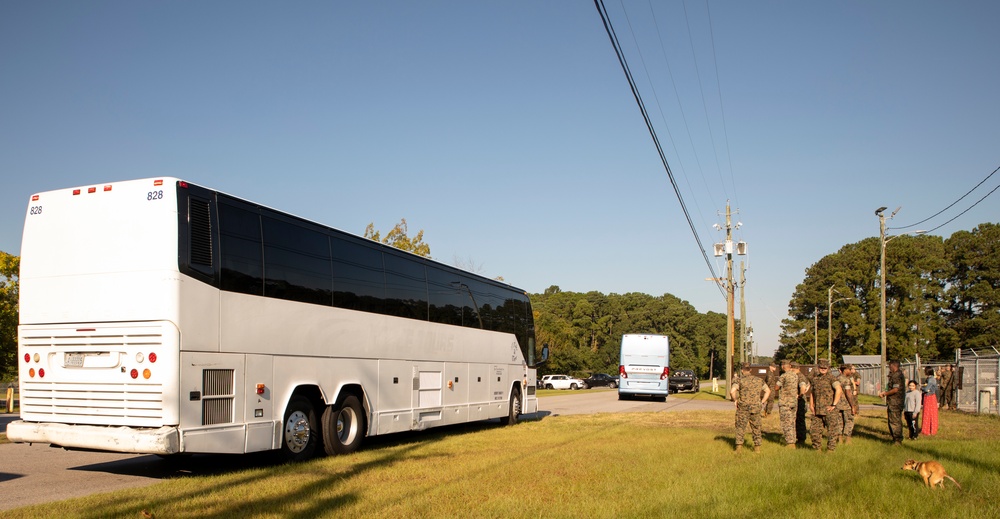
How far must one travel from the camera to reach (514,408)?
21.2 m

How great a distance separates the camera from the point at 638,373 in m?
39.0

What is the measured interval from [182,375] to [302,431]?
2.80 metres

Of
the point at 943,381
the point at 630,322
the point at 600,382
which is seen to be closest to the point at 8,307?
the point at 943,381

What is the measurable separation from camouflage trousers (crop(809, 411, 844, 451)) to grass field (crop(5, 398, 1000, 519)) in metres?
0.30

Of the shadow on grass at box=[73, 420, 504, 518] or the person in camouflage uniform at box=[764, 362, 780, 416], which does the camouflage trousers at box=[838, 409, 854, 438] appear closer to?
the person in camouflage uniform at box=[764, 362, 780, 416]

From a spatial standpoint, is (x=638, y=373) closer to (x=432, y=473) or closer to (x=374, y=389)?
(x=374, y=389)

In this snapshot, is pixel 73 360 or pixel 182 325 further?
pixel 73 360

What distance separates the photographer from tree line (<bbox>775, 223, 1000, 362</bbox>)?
7019 cm

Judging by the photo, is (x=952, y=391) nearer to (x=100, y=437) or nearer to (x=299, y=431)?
(x=299, y=431)

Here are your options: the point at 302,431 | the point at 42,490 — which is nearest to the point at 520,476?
the point at 302,431

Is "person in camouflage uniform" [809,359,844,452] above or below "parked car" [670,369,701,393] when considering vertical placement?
above

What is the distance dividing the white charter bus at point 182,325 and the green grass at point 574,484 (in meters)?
0.79

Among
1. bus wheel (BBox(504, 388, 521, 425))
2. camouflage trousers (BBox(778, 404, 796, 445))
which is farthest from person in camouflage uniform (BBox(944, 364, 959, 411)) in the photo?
camouflage trousers (BBox(778, 404, 796, 445))

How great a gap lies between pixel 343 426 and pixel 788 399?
8.09 meters
